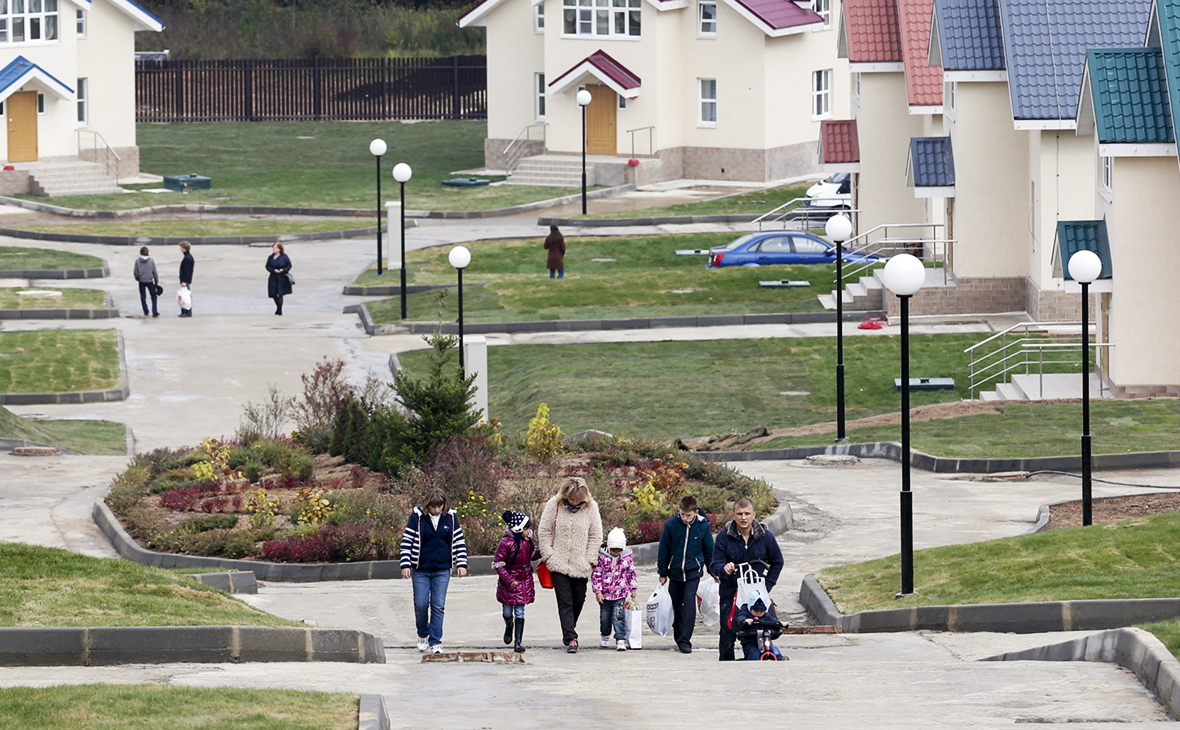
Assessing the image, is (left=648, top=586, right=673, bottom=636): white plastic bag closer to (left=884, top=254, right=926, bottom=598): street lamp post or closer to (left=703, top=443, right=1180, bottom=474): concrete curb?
(left=884, top=254, right=926, bottom=598): street lamp post

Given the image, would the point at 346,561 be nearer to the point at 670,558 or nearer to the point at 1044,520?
the point at 670,558

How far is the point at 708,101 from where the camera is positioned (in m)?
58.5

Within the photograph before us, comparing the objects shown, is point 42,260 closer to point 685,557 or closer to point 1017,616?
point 685,557

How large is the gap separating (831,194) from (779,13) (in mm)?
8578

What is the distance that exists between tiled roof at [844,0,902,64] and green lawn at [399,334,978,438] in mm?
9568

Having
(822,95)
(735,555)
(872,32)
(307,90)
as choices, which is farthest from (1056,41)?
(307,90)

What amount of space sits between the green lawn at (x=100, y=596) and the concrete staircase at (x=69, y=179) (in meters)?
43.1

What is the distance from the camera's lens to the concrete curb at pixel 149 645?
12406 mm

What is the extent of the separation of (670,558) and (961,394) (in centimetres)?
1770

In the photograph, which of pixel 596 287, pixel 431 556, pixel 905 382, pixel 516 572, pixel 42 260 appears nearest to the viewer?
pixel 516 572

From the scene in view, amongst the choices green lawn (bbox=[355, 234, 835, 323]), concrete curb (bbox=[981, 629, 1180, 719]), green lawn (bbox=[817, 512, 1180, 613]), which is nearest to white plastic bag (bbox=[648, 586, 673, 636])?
green lawn (bbox=[817, 512, 1180, 613])

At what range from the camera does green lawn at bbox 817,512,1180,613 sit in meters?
14.8

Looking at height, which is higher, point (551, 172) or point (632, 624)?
point (551, 172)

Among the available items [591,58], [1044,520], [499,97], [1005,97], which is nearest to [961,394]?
[1005,97]
